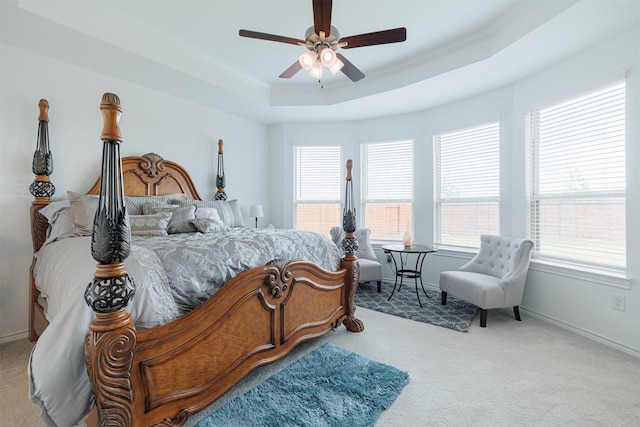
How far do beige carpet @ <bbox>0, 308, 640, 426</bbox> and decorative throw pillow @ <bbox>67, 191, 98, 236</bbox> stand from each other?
1.06 meters

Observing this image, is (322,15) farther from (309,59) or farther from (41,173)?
(41,173)

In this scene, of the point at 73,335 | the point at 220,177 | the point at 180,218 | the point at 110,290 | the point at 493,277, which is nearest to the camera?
the point at 110,290

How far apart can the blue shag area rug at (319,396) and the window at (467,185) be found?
267cm

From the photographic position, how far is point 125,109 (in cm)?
346

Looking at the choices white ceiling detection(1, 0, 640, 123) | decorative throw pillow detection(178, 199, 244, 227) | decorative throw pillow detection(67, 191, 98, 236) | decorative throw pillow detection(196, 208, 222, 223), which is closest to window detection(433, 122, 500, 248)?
white ceiling detection(1, 0, 640, 123)

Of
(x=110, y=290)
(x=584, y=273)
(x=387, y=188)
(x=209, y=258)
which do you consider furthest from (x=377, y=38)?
(x=387, y=188)

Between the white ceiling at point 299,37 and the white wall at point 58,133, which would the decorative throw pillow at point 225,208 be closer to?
the white wall at point 58,133

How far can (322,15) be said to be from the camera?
2051 millimetres

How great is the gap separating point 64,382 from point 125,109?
3142mm

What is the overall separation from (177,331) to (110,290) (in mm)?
463

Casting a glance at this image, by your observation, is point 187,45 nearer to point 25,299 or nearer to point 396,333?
point 25,299

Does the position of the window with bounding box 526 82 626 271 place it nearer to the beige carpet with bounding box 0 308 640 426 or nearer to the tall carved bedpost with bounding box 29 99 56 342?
the beige carpet with bounding box 0 308 640 426

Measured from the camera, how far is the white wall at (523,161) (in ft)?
8.27

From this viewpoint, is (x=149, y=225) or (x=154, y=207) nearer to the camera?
→ (x=149, y=225)
